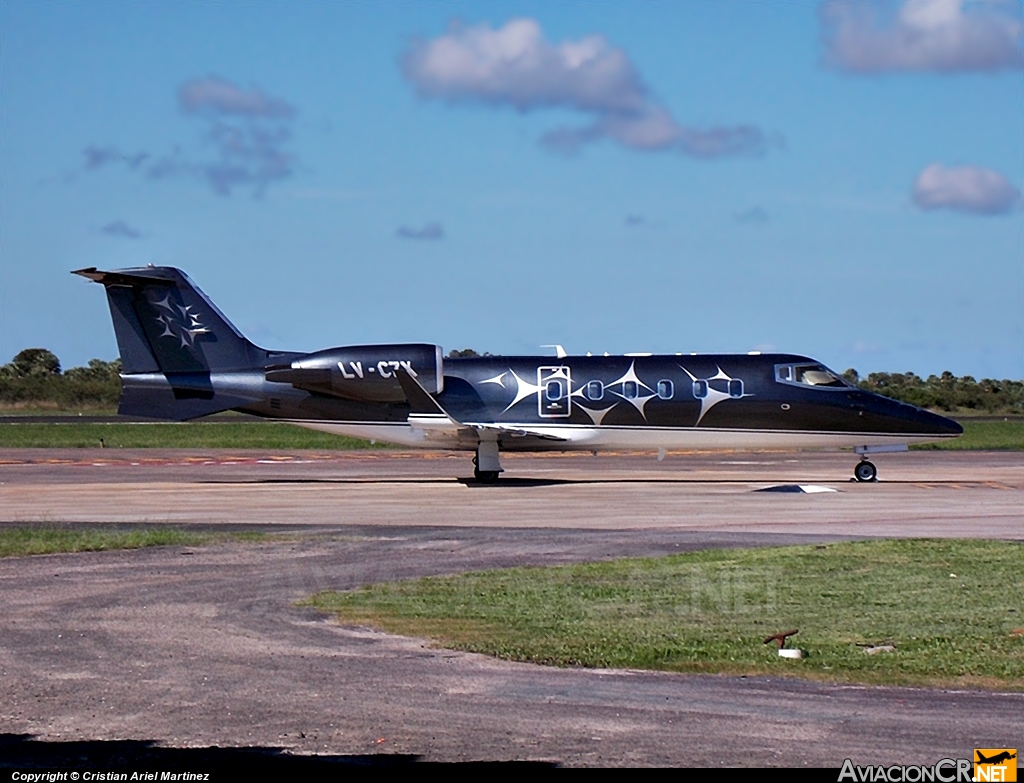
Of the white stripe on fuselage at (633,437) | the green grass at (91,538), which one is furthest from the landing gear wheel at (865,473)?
the green grass at (91,538)

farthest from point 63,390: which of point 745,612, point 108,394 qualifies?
point 745,612

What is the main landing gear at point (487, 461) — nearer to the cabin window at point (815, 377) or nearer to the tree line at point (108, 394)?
the cabin window at point (815, 377)

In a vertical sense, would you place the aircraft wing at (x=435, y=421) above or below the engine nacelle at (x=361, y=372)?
below

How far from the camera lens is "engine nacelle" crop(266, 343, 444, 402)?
3269cm

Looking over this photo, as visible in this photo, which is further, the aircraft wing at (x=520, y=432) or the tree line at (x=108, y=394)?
the tree line at (x=108, y=394)

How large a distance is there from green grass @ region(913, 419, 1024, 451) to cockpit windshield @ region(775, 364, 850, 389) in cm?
1024

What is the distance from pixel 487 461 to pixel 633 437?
12.4 ft

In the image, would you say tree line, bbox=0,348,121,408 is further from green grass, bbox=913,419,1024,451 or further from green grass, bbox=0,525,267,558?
green grass, bbox=0,525,267,558

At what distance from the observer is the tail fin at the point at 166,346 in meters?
32.6

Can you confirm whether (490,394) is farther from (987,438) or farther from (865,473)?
(987,438)

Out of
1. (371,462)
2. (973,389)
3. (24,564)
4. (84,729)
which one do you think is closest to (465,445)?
(371,462)

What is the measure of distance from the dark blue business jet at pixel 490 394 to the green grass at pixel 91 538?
1146 centimetres

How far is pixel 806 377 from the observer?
33094 mm

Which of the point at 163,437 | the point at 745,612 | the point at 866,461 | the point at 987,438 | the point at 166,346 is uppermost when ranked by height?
the point at 166,346
